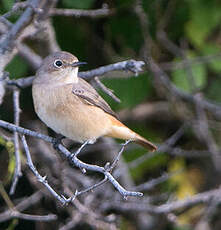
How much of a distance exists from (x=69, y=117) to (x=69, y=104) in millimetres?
125

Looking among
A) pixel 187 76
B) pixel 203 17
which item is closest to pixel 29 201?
pixel 187 76

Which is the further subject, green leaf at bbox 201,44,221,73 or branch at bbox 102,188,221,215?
green leaf at bbox 201,44,221,73

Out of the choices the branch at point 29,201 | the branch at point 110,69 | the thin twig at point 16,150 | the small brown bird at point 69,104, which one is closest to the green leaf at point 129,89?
the small brown bird at point 69,104

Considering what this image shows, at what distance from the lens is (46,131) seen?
225 inches

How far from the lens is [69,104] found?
4.29m

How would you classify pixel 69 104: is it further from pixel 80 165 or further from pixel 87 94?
pixel 80 165

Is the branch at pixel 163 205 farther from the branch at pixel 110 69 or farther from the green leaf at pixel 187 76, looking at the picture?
the branch at pixel 110 69

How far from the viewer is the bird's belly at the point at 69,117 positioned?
4164 millimetres

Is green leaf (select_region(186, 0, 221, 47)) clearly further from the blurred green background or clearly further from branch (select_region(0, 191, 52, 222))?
branch (select_region(0, 191, 52, 222))

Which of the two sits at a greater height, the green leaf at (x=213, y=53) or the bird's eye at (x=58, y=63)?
the bird's eye at (x=58, y=63)

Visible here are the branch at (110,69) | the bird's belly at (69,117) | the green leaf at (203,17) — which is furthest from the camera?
the green leaf at (203,17)

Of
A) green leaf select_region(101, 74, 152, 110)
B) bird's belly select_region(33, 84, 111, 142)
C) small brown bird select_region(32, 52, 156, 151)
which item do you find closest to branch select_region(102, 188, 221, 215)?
small brown bird select_region(32, 52, 156, 151)

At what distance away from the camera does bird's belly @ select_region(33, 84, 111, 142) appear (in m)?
4.16

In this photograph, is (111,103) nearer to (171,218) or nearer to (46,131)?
(46,131)
